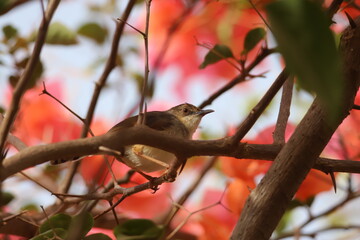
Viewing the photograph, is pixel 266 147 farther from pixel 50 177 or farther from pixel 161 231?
pixel 50 177

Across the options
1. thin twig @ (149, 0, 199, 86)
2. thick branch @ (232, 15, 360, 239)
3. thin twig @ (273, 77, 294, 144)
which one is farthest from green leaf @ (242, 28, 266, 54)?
thin twig @ (149, 0, 199, 86)

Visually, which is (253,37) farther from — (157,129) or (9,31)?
(9,31)

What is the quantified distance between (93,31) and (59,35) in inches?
10.2

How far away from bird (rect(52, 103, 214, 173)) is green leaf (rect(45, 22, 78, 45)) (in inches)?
9.2

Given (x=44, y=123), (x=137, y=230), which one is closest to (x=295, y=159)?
(x=137, y=230)

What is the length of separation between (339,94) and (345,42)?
17.0 inches

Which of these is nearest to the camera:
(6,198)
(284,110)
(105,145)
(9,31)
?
(105,145)

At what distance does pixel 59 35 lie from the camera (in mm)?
1150

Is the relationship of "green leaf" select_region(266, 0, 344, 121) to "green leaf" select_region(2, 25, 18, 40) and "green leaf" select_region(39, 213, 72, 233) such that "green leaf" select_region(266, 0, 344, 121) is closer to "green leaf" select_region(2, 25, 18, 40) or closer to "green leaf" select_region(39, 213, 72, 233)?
"green leaf" select_region(39, 213, 72, 233)

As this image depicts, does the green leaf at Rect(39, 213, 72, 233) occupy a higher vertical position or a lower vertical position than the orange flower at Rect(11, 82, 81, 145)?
lower

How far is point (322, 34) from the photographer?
0.32 meters

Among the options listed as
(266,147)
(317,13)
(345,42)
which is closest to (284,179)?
(266,147)

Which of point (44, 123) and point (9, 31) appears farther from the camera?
point (44, 123)

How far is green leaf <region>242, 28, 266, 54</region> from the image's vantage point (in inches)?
38.7
